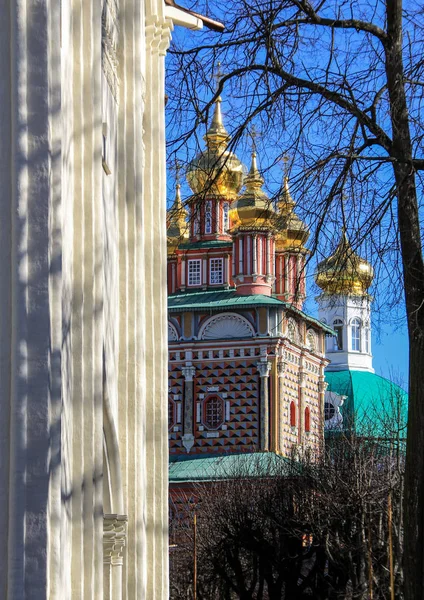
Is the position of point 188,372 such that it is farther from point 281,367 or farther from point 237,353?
point 281,367

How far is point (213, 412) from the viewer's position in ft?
168

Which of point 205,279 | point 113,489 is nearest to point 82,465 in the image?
point 113,489

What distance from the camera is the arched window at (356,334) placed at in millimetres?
69562

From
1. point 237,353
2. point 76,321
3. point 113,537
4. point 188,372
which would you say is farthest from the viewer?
point 188,372

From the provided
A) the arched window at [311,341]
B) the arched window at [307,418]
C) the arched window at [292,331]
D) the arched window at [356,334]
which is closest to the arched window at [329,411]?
the arched window at [307,418]

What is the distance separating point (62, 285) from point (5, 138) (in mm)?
715

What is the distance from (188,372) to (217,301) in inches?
113

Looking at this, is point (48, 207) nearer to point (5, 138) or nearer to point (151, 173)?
point (5, 138)

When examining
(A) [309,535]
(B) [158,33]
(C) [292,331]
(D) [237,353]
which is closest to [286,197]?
(B) [158,33]

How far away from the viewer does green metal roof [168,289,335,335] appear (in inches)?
1981

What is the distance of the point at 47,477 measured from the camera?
19.4ft

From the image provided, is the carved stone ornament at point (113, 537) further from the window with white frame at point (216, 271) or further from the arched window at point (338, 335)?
the arched window at point (338, 335)

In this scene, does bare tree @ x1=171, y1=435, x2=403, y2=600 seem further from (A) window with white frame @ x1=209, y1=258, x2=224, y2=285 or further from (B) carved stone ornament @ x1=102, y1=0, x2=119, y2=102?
(A) window with white frame @ x1=209, y1=258, x2=224, y2=285

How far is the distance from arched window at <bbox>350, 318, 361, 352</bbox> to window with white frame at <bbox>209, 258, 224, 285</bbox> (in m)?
17.9
